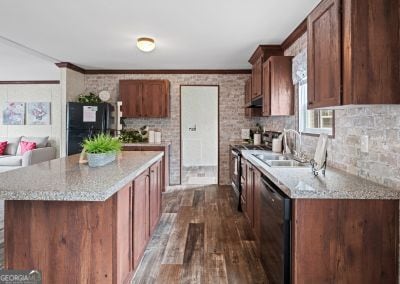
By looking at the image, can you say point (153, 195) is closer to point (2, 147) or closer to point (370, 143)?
point (370, 143)

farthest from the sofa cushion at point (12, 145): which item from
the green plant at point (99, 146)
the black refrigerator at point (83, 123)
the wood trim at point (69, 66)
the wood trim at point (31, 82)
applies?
the green plant at point (99, 146)

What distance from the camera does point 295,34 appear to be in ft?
12.4

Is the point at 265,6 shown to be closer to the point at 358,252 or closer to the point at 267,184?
the point at 267,184

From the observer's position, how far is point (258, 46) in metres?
4.52

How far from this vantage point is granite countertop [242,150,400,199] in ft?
5.73

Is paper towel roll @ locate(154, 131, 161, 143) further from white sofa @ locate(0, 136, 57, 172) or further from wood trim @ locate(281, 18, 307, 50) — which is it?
wood trim @ locate(281, 18, 307, 50)

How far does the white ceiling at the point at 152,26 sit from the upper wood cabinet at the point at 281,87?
387mm

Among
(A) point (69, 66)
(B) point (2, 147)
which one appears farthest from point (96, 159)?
(B) point (2, 147)

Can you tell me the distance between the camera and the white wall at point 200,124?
8727 mm

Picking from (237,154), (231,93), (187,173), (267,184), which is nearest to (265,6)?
(267,184)

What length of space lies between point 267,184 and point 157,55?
350 cm

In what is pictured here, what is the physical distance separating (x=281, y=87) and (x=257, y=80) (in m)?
0.85

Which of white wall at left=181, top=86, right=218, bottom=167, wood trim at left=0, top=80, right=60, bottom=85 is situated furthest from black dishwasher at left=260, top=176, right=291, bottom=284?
wood trim at left=0, top=80, right=60, bottom=85

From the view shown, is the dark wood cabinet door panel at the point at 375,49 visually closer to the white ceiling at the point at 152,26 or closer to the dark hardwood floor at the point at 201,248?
the white ceiling at the point at 152,26
